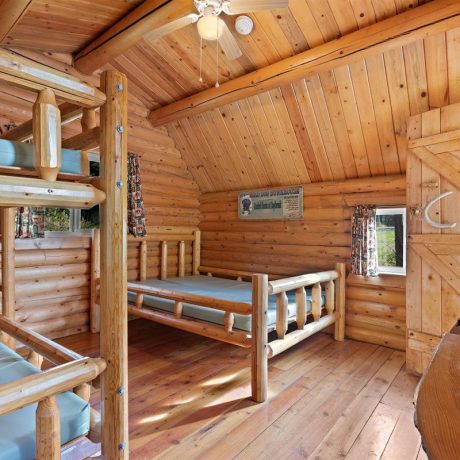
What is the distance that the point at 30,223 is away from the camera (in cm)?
339

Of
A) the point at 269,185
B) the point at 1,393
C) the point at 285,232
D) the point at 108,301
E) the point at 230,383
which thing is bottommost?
the point at 230,383

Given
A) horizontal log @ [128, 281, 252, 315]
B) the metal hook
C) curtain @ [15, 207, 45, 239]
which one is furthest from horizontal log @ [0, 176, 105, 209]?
the metal hook

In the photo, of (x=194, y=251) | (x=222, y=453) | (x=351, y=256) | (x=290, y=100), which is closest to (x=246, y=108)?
(x=290, y=100)

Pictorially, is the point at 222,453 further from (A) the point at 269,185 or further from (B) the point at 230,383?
(A) the point at 269,185

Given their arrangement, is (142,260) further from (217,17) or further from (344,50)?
(344,50)

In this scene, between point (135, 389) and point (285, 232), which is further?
point (285, 232)

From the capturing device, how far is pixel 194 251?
208 inches

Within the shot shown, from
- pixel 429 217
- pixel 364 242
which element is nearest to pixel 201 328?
pixel 364 242

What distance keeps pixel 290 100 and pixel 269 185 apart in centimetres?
137

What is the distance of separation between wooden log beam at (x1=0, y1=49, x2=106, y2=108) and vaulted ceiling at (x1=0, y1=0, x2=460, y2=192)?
2.08 meters

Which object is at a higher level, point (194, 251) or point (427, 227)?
point (427, 227)

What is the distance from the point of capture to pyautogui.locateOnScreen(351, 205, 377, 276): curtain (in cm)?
351

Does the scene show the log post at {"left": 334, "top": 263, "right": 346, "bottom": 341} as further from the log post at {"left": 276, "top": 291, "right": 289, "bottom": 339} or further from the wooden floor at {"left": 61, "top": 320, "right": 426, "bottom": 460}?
the log post at {"left": 276, "top": 291, "right": 289, "bottom": 339}

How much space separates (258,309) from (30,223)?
266 centimetres
